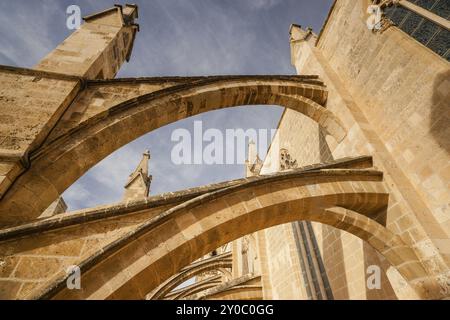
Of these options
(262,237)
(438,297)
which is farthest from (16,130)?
(262,237)

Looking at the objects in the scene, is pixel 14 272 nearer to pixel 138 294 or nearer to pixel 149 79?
pixel 138 294

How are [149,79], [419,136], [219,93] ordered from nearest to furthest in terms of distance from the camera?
[419,136] → [149,79] → [219,93]

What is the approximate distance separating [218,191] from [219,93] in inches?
104

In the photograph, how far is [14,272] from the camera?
1.91 meters

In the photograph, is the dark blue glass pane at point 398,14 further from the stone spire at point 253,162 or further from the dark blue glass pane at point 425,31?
the stone spire at point 253,162

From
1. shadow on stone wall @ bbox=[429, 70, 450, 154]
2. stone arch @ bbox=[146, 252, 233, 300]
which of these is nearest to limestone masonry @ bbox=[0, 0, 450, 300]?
shadow on stone wall @ bbox=[429, 70, 450, 154]

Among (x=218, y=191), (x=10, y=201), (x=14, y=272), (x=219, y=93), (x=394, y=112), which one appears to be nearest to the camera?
(x=14, y=272)

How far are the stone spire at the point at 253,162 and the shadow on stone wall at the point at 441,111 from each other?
8710mm

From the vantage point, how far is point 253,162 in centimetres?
1340

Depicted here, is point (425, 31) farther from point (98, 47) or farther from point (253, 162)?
point (253, 162)

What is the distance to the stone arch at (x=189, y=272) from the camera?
950 centimetres

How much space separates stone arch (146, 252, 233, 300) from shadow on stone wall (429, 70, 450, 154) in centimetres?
874

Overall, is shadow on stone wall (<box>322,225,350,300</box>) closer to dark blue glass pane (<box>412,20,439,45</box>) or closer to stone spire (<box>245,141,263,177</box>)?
dark blue glass pane (<box>412,20,439,45</box>)

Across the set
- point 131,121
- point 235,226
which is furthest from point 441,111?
point 131,121
